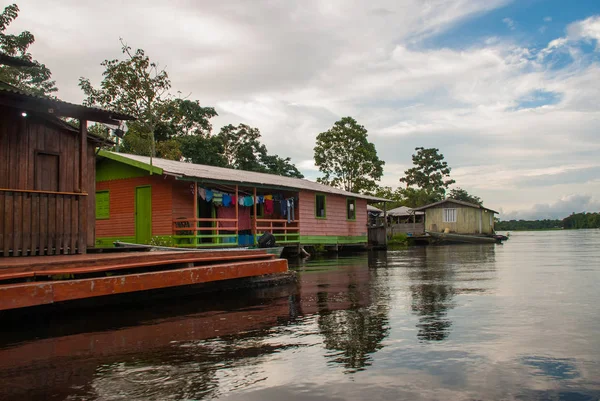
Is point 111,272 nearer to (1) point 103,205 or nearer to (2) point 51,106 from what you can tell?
(2) point 51,106

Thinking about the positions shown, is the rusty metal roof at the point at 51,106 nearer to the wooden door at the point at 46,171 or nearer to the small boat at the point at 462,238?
the wooden door at the point at 46,171

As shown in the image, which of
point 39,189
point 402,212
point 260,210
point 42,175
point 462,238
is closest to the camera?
point 39,189

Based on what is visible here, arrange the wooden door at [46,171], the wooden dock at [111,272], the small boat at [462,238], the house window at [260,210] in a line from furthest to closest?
the small boat at [462,238] < the house window at [260,210] < the wooden door at [46,171] < the wooden dock at [111,272]

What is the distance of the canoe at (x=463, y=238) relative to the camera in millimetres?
45094

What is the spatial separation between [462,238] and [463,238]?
0.41ft

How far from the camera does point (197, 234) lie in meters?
19.3

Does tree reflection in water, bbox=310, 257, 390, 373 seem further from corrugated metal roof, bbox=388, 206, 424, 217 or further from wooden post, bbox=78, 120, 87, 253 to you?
corrugated metal roof, bbox=388, 206, 424, 217

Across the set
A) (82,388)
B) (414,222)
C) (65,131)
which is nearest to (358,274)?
(65,131)

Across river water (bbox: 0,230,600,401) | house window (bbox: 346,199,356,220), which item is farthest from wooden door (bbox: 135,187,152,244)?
house window (bbox: 346,199,356,220)

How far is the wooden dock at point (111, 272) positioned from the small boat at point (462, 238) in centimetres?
3561

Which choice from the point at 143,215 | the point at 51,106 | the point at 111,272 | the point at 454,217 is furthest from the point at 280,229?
the point at 454,217

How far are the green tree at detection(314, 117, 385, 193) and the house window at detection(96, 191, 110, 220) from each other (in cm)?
2800

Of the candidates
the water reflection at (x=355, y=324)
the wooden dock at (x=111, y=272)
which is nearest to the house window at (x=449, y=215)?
the water reflection at (x=355, y=324)

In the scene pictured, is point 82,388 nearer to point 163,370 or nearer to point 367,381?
point 163,370
